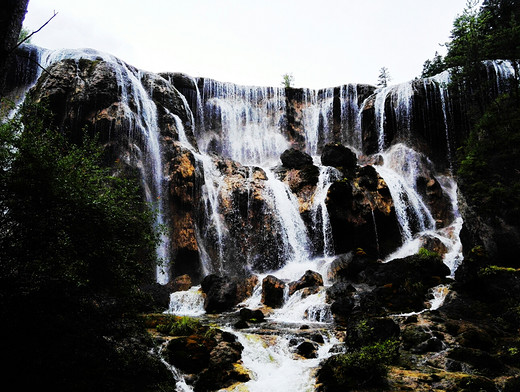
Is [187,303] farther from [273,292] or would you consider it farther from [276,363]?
[276,363]

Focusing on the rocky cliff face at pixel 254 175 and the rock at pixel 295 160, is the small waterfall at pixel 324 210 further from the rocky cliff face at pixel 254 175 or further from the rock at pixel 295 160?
the rock at pixel 295 160

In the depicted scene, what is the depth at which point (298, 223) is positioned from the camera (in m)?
26.1

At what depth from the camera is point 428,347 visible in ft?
31.6

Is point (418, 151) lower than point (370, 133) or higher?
lower

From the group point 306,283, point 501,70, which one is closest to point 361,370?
point 306,283

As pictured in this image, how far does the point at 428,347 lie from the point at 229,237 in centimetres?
1830

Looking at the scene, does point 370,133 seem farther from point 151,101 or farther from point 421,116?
point 151,101

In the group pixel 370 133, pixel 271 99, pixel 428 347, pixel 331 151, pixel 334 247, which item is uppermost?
pixel 271 99

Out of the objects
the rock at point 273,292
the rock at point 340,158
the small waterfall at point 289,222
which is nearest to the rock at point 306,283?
the rock at point 273,292

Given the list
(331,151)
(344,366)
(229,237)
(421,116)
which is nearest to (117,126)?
(229,237)

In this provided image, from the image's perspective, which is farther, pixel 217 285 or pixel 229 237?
pixel 229 237

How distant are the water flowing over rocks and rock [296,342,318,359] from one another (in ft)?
0.13

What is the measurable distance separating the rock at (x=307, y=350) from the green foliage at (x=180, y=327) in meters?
3.21

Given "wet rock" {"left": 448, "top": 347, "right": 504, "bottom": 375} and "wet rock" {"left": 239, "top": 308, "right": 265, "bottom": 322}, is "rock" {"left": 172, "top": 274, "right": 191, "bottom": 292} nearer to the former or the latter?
"wet rock" {"left": 239, "top": 308, "right": 265, "bottom": 322}
